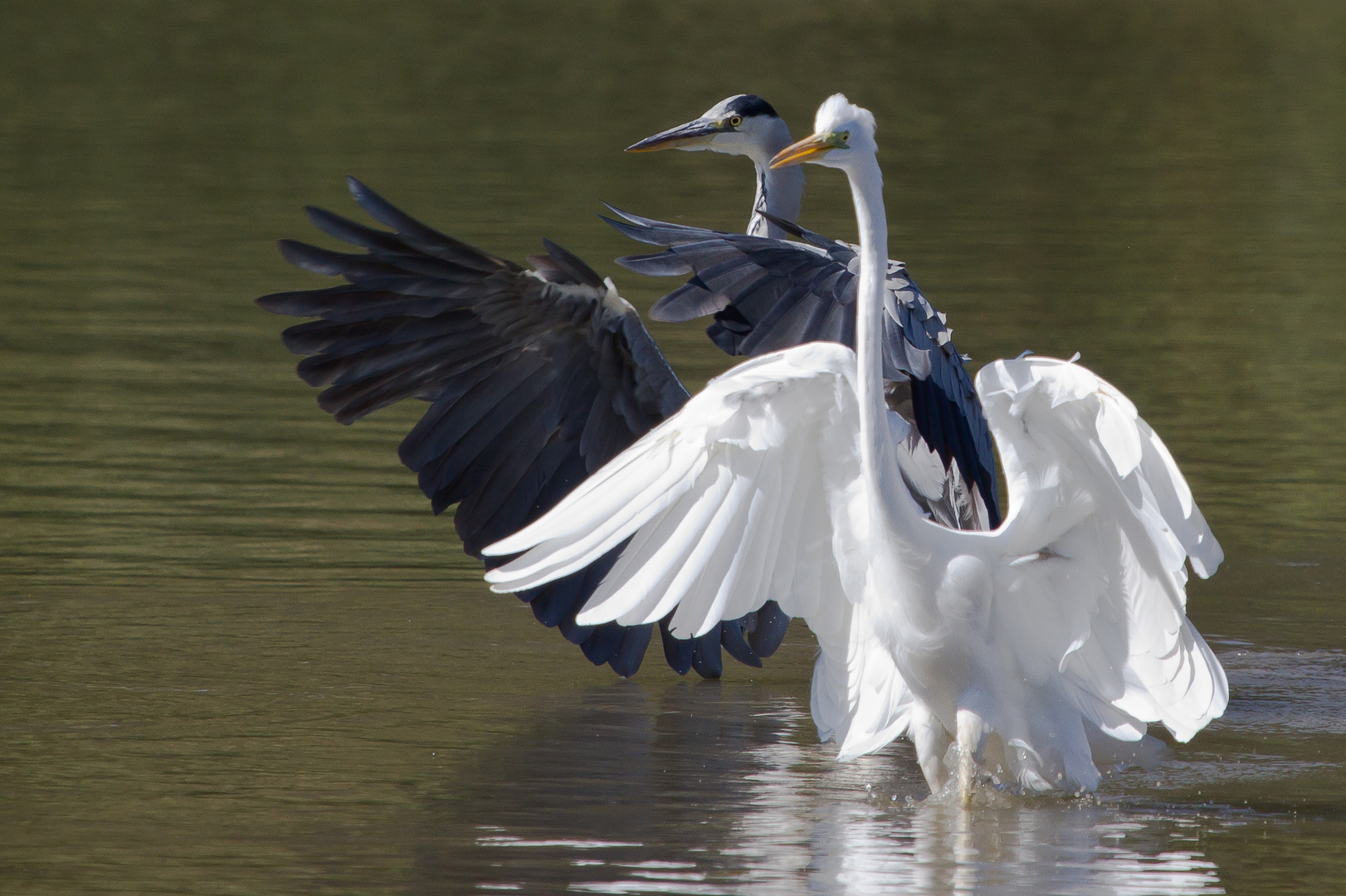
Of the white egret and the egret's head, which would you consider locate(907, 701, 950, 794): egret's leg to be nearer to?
the white egret

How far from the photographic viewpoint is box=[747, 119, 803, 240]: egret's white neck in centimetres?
833

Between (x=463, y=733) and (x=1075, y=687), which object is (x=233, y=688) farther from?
(x=1075, y=687)

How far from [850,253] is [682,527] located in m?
2.13

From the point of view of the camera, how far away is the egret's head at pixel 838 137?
5211 mm

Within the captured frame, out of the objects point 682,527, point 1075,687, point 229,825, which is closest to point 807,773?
point 1075,687

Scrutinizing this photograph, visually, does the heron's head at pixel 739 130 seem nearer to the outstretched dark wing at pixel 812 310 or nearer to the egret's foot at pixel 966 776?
the outstretched dark wing at pixel 812 310

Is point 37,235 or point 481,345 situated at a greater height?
point 37,235

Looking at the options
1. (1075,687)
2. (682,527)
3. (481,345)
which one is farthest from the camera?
(481,345)

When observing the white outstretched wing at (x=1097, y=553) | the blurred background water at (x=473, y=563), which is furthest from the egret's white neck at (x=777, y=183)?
the white outstretched wing at (x=1097, y=553)

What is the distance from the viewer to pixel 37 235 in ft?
47.6

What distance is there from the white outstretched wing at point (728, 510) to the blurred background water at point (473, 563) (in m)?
0.70

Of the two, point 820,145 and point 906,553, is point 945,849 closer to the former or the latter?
point 906,553

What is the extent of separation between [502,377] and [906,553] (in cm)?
189

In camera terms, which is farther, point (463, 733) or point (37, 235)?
point (37, 235)
